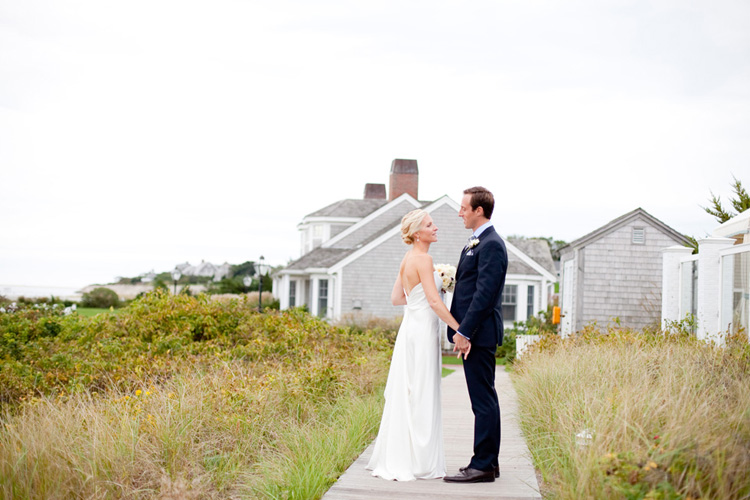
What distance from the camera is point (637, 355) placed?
848 cm

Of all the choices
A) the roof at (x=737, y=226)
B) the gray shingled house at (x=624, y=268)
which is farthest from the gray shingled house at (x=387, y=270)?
the roof at (x=737, y=226)

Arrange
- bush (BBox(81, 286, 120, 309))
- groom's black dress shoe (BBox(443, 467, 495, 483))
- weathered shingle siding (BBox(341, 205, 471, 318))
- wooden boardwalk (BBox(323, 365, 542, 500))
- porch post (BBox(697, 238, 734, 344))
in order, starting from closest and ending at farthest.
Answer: wooden boardwalk (BBox(323, 365, 542, 500)) < groom's black dress shoe (BBox(443, 467, 495, 483)) < porch post (BBox(697, 238, 734, 344)) < weathered shingle siding (BBox(341, 205, 471, 318)) < bush (BBox(81, 286, 120, 309))

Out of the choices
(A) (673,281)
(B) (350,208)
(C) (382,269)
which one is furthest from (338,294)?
(A) (673,281)

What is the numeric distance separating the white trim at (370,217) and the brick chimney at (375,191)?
5.85 metres

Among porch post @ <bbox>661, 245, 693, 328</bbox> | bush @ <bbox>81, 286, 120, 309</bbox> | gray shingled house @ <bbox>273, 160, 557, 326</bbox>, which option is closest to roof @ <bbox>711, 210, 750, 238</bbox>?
porch post @ <bbox>661, 245, 693, 328</bbox>

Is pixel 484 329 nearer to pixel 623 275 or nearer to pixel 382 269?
pixel 623 275

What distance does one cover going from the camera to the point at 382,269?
91.8 feet

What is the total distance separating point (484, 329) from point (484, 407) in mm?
622

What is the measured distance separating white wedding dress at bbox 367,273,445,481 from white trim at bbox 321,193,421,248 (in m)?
25.0

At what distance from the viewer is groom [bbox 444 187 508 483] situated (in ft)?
18.7

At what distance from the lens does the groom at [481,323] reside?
18.7 feet

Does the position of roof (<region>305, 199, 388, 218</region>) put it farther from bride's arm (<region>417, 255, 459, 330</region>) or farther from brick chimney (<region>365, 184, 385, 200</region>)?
bride's arm (<region>417, 255, 459, 330</region>)

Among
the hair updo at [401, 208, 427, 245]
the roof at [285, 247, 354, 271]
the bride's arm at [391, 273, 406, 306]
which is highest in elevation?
the roof at [285, 247, 354, 271]

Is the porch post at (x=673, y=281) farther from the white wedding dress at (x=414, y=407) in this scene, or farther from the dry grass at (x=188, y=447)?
the white wedding dress at (x=414, y=407)
